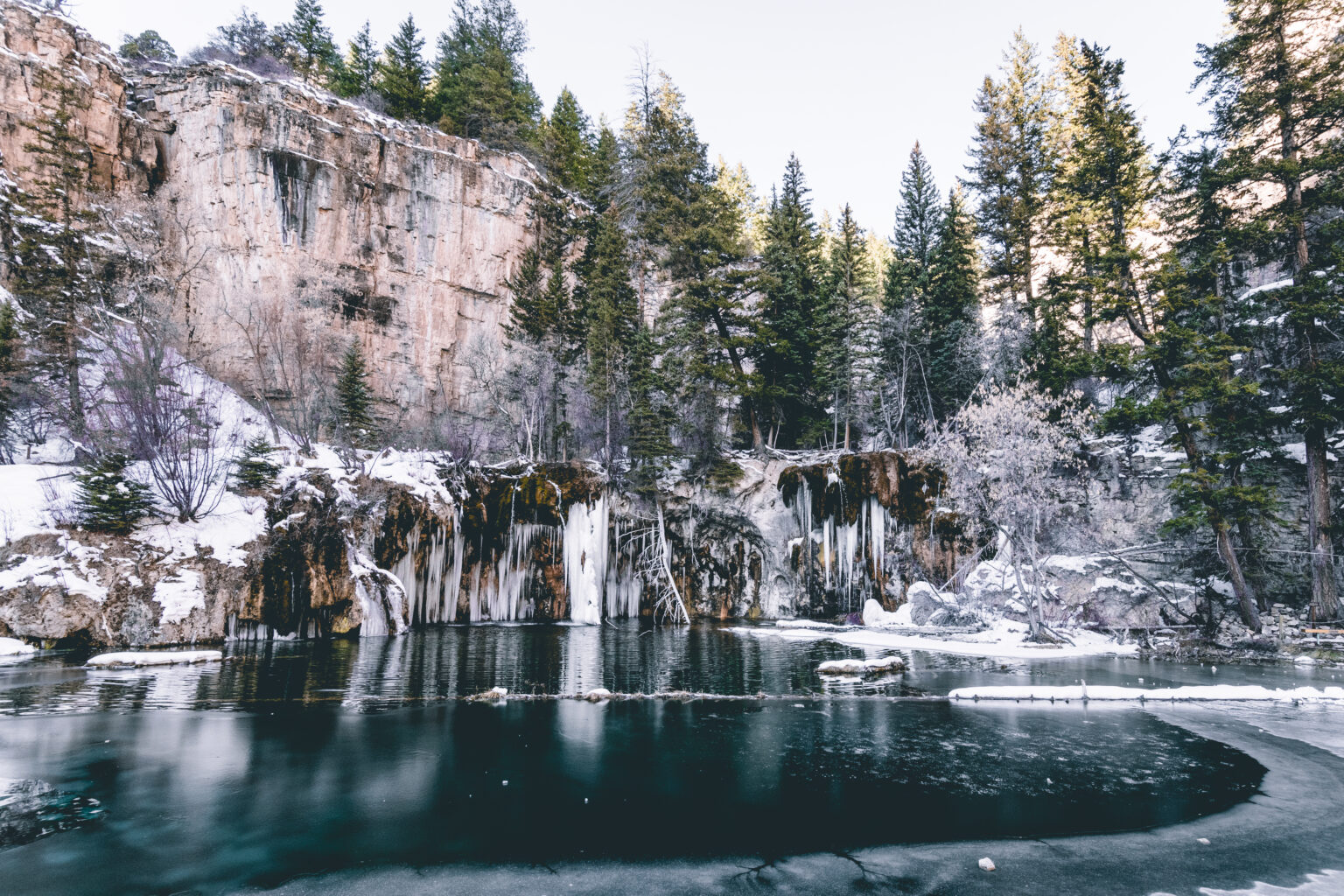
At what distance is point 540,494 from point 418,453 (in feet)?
17.5

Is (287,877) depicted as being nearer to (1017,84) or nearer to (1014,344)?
(1014,344)

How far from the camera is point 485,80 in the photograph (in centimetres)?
4009

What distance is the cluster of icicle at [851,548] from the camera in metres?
25.4

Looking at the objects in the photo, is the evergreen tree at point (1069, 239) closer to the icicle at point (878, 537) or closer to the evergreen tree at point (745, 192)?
the icicle at point (878, 537)

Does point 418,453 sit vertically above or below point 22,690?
above

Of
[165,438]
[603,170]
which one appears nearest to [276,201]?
[603,170]

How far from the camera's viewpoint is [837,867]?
15.0 feet

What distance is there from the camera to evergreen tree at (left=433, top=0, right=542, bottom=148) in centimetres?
3978

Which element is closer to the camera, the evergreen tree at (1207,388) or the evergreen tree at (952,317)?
the evergreen tree at (1207,388)

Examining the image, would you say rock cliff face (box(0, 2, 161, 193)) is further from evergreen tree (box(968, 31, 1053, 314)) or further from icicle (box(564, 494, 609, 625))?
evergreen tree (box(968, 31, 1053, 314))

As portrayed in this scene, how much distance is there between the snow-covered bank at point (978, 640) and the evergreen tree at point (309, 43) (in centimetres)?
4384

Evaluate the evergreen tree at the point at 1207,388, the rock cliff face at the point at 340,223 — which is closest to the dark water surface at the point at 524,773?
the evergreen tree at the point at 1207,388

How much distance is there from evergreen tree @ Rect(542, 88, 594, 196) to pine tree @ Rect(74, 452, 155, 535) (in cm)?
2984

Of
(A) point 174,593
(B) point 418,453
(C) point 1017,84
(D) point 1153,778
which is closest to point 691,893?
(D) point 1153,778
